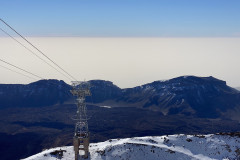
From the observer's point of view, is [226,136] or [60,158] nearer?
[60,158]

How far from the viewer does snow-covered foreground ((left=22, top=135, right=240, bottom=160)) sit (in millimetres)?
59531

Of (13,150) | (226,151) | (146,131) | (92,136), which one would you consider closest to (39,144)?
(13,150)

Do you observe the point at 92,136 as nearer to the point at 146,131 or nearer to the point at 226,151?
the point at 146,131

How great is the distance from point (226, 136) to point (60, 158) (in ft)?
120

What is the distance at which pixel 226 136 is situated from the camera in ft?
226

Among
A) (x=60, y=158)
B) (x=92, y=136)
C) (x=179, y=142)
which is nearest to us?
(x=60, y=158)

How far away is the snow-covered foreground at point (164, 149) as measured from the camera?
59.5 meters

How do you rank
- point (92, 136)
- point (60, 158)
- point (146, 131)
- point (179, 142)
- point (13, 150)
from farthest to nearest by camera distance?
point (146, 131) → point (92, 136) → point (13, 150) → point (179, 142) → point (60, 158)

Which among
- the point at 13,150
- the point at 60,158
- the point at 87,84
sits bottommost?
the point at 13,150

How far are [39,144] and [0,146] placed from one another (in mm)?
21745

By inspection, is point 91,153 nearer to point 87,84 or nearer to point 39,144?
point 87,84

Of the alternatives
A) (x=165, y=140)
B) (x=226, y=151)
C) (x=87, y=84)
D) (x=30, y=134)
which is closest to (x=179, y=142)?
(x=165, y=140)

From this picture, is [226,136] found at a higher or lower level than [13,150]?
higher

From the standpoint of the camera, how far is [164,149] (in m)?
61.4
